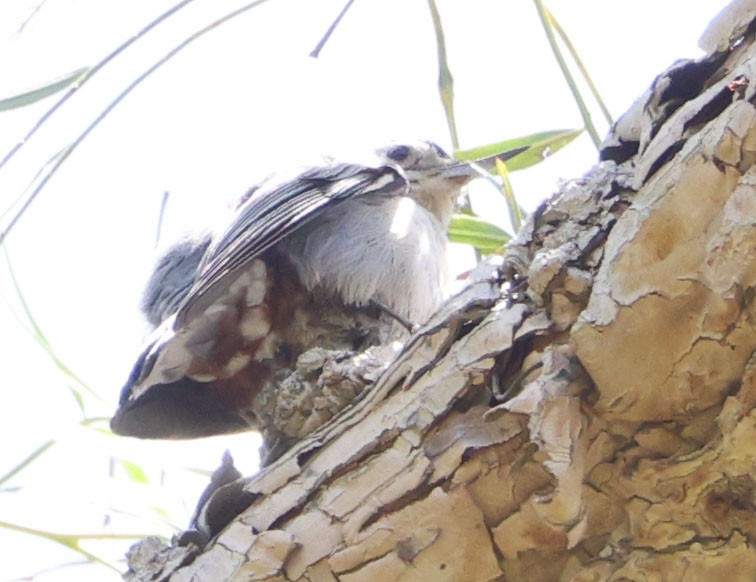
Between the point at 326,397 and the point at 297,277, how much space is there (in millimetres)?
594

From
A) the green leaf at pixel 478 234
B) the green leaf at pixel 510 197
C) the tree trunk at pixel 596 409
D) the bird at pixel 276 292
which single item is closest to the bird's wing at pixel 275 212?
the bird at pixel 276 292

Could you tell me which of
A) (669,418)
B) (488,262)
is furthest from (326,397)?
(669,418)

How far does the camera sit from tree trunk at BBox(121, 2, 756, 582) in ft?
3.72

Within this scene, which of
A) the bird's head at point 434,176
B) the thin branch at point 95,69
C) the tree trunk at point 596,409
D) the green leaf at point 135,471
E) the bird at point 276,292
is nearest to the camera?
the tree trunk at point 596,409

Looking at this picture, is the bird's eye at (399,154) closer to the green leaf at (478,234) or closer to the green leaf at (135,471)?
the green leaf at (478,234)

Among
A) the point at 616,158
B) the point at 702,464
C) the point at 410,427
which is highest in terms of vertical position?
the point at 616,158

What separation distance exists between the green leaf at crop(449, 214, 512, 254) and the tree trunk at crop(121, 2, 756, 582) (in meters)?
0.72

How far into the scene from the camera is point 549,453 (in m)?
1.15

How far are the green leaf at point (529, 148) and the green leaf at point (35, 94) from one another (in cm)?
77

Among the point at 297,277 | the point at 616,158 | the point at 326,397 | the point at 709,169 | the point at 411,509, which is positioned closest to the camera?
the point at 709,169

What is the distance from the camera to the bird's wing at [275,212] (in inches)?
76.4

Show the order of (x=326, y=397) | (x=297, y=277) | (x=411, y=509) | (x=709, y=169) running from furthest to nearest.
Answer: (x=297, y=277)
(x=326, y=397)
(x=411, y=509)
(x=709, y=169)

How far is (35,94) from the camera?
207cm

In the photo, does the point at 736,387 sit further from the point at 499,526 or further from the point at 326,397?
the point at 326,397
